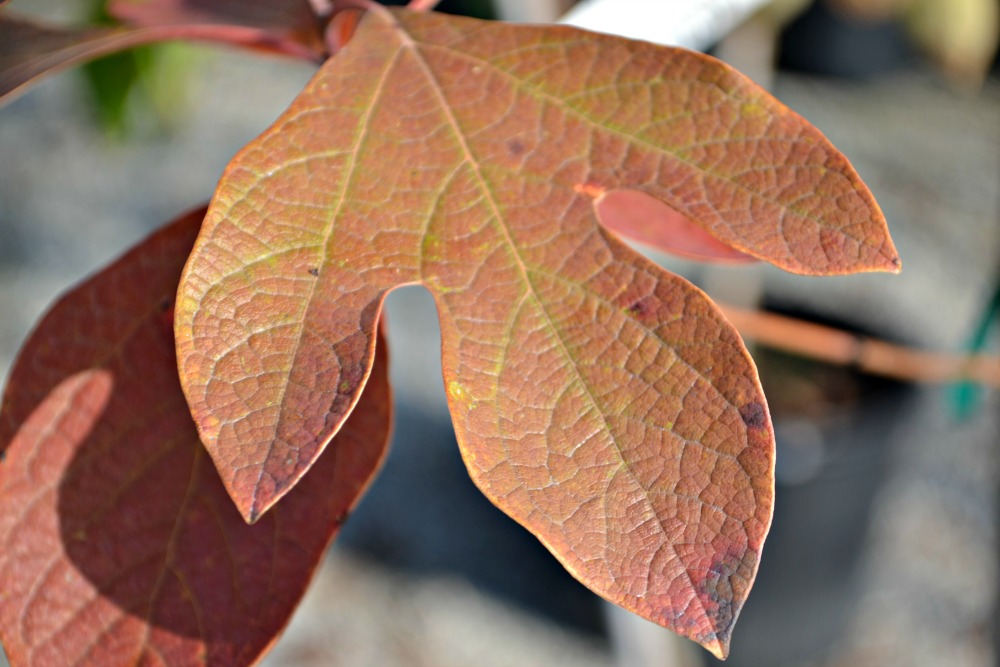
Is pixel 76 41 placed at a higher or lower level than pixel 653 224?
higher

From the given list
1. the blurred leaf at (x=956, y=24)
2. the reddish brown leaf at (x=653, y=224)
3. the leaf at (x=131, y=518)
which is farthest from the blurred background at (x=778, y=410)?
the leaf at (x=131, y=518)

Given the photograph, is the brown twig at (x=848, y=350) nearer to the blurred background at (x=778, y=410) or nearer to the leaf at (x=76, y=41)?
the blurred background at (x=778, y=410)

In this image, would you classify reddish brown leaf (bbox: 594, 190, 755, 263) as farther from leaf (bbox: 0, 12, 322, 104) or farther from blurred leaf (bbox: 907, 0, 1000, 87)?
blurred leaf (bbox: 907, 0, 1000, 87)

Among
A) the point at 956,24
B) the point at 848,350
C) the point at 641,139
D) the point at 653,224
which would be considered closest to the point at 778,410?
the point at 848,350

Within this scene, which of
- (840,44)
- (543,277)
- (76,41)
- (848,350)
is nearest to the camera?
(543,277)

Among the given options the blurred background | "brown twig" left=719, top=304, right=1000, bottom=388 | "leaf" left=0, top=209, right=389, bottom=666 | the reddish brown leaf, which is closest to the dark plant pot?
the blurred background

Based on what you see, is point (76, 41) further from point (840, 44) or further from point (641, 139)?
point (840, 44)

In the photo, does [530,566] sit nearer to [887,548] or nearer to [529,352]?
[887,548]
